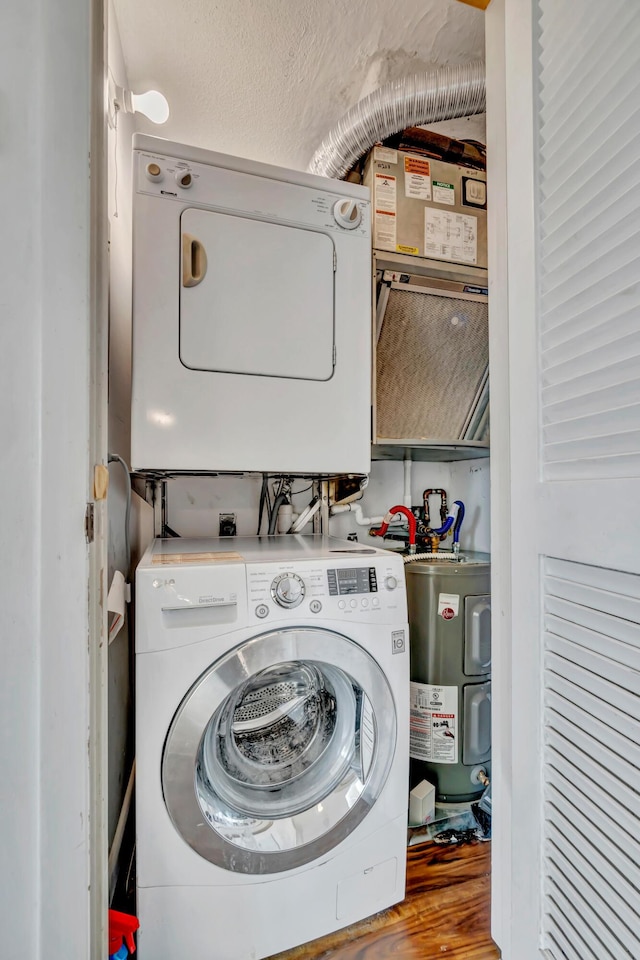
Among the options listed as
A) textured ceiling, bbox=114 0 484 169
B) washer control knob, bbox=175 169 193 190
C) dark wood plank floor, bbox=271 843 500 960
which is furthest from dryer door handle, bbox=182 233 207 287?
dark wood plank floor, bbox=271 843 500 960

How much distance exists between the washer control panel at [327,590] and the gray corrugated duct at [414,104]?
1457mm

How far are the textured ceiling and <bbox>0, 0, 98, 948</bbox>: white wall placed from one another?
1.03 m

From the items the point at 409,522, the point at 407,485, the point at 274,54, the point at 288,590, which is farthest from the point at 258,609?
the point at 274,54

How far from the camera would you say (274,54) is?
1.47 metres

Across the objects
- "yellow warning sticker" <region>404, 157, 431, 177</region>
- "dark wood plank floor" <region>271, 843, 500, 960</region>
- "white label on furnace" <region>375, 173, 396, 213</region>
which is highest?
"yellow warning sticker" <region>404, 157, 431, 177</region>

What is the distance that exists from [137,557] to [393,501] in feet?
3.63

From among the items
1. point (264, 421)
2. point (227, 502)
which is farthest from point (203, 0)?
point (227, 502)

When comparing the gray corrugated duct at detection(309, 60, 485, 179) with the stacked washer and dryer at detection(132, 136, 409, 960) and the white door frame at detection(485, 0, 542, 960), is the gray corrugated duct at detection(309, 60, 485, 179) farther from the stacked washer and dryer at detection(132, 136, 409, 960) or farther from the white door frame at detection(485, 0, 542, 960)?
the white door frame at detection(485, 0, 542, 960)

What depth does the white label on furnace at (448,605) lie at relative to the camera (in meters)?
1.55

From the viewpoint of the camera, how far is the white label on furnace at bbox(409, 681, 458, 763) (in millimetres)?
1511

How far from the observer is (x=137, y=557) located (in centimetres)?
164

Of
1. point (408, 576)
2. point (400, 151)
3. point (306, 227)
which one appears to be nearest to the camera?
point (306, 227)

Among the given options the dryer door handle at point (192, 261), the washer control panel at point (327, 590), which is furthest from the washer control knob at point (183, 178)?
the washer control panel at point (327, 590)

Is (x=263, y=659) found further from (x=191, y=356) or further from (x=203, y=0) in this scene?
(x=203, y=0)
